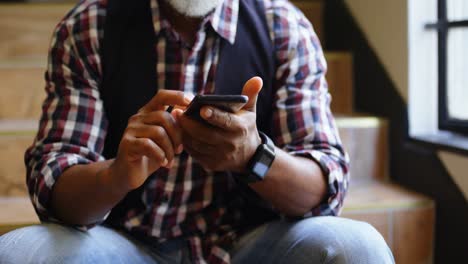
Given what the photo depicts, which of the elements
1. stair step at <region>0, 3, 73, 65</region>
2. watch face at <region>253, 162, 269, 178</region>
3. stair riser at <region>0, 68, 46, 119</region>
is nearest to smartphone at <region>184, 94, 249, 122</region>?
watch face at <region>253, 162, 269, 178</region>

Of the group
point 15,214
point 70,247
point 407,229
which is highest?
point 70,247

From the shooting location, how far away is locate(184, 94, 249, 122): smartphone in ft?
2.75

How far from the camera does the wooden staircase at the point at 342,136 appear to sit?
4.84 ft

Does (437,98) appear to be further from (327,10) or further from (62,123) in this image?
(62,123)

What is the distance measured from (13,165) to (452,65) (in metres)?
1.11

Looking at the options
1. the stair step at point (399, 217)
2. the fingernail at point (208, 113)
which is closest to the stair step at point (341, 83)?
the stair step at point (399, 217)

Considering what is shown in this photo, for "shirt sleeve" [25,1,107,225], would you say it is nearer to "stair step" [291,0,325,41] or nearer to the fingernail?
the fingernail

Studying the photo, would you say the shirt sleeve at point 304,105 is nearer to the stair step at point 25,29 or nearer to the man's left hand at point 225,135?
the man's left hand at point 225,135

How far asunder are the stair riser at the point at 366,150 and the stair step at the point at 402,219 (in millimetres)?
155

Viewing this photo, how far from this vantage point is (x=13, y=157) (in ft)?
5.13

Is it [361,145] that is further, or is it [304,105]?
[361,145]

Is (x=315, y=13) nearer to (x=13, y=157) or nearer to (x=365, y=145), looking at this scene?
(x=365, y=145)

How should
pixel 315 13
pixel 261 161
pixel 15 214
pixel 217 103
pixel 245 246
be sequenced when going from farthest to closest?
pixel 315 13 < pixel 15 214 < pixel 245 246 < pixel 261 161 < pixel 217 103

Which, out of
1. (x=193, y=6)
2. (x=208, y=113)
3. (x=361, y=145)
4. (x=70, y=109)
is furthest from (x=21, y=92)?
(x=208, y=113)
